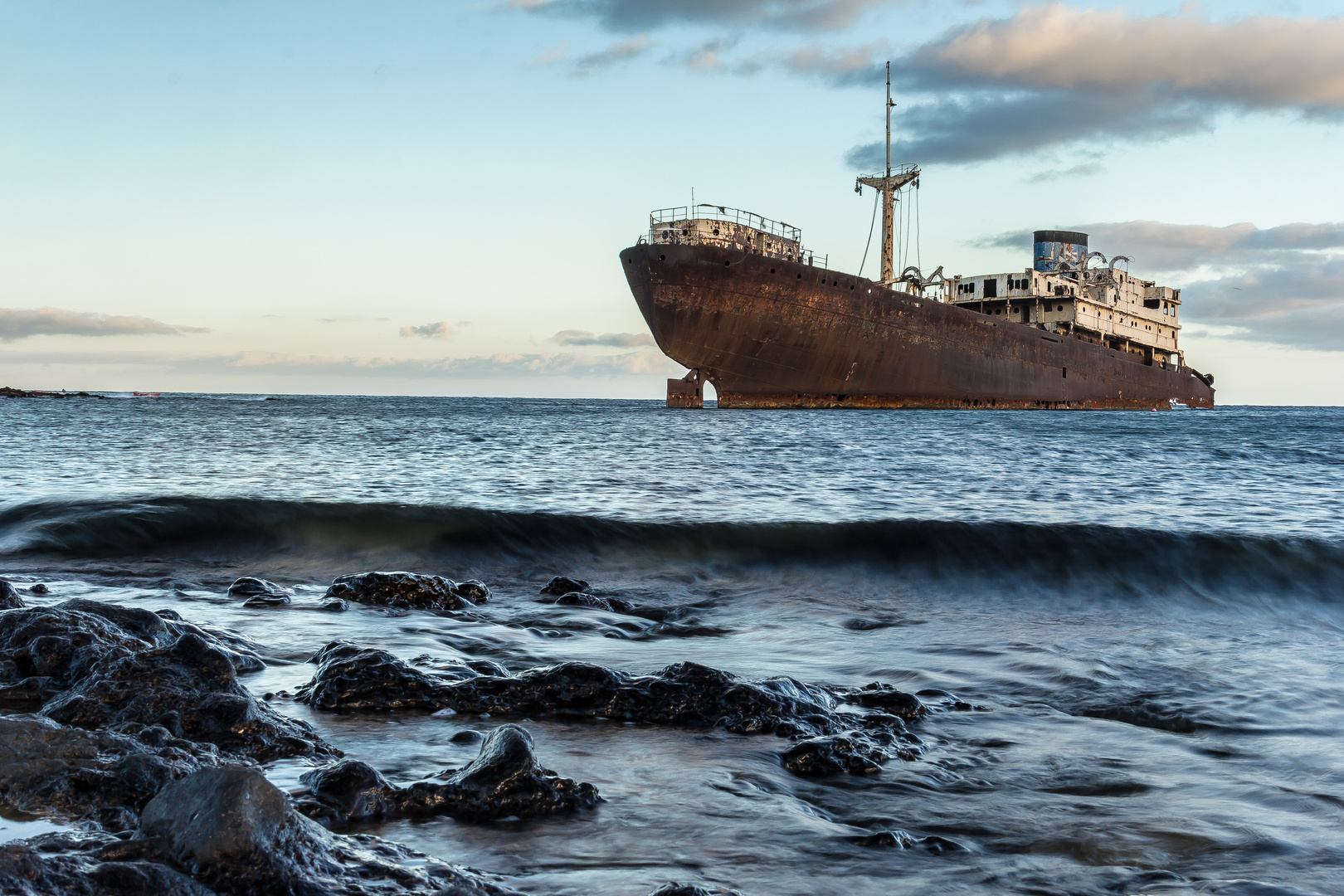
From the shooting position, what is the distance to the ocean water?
2.23m

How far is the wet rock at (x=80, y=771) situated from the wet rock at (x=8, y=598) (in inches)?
85.4

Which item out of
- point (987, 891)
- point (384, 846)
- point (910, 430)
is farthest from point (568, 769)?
point (910, 430)

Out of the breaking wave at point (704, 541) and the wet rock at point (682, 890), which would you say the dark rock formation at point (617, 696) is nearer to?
the wet rock at point (682, 890)

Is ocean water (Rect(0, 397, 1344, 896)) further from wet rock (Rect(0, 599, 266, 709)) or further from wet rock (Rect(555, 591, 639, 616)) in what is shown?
wet rock (Rect(0, 599, 266, 709))

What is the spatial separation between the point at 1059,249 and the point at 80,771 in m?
54.5

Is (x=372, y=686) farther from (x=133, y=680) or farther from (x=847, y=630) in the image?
(x=847, y=630)

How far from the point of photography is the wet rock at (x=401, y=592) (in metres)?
5.22

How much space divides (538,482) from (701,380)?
2433cm

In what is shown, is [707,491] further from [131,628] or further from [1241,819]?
[1241,819]

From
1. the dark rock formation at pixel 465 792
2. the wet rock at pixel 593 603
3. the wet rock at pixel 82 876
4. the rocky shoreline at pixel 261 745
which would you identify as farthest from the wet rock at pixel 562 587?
the wet rock at pixel 82 876

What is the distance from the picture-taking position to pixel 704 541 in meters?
8.08

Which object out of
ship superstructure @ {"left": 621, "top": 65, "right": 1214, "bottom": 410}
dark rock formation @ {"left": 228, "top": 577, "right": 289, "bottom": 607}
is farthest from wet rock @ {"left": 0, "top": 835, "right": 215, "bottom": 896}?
ship superstructure @ {"left": 621, "top": 65, "right": 1214, "bottom": 410}

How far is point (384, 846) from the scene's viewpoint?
80.0 inches

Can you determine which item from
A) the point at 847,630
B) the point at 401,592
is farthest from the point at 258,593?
the point at 847,630
